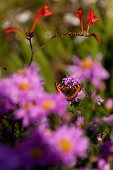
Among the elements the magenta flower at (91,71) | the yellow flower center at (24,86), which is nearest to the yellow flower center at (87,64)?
the magenta flower at (91,71)

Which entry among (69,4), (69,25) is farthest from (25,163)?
(69,4)

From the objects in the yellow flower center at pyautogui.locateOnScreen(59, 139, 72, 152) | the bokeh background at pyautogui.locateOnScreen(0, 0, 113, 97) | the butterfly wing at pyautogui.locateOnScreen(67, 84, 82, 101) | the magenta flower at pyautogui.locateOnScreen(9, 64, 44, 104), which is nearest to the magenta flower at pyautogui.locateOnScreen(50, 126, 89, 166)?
the yellow flower center at pyautogui.locateOnScreen(59, 139, 72, 152)

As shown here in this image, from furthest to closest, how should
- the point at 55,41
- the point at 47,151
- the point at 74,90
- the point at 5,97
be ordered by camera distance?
1. the point at 55,41
2. the point at 74,90
3. the point at 5,97
4. the point at 47,151

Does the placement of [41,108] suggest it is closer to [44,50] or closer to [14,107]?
[14,107]

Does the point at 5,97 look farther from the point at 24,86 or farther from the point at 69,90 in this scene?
the point at 69,90

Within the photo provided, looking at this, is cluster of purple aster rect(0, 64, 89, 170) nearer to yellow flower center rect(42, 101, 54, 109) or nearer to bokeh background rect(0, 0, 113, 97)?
yellow flower center rect(42, 101, 54, 109)

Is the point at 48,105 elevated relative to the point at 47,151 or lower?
elevated

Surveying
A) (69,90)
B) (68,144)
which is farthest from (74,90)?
(68,144)
